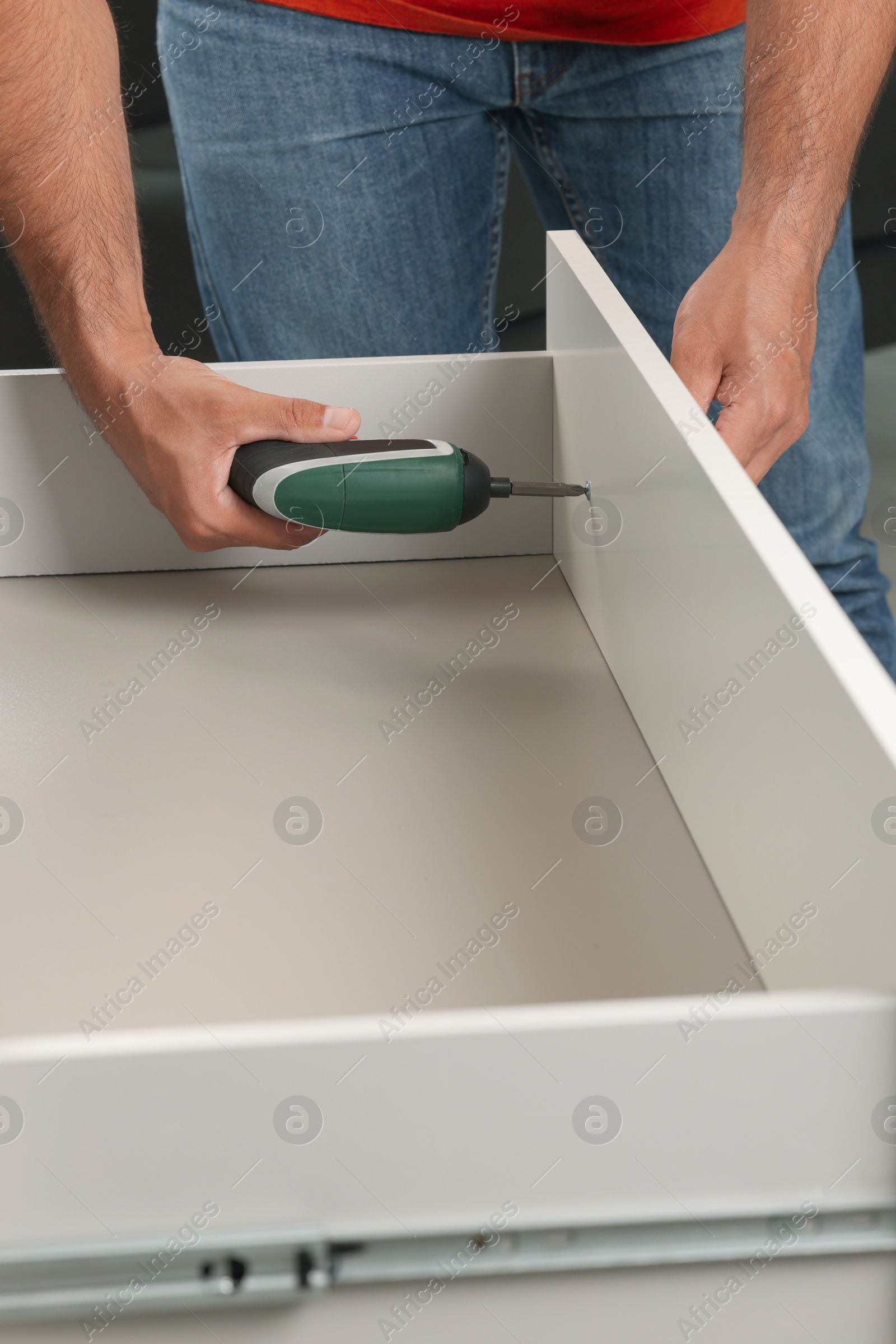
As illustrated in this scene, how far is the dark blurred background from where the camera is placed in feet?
7.68

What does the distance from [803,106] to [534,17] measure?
12.8 inches

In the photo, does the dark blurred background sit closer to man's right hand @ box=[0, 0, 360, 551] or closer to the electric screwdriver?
man's right hand @ box=[0, 0, 360, 551]

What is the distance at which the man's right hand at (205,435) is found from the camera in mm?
818

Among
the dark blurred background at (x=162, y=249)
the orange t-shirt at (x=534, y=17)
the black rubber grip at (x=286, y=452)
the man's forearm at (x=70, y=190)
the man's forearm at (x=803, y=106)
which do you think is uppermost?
the dark blurred background at (x=162, y=249)

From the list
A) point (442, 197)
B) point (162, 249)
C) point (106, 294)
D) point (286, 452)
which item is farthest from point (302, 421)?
point (162, 249)

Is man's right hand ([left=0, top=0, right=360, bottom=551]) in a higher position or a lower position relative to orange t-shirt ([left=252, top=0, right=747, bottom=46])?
lower

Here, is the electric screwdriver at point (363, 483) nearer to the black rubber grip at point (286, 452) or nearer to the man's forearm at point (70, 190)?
the black rubber grip at point (286, 452)

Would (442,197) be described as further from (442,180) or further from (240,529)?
(240,529)

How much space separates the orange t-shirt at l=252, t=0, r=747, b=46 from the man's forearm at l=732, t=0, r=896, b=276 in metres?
0.18

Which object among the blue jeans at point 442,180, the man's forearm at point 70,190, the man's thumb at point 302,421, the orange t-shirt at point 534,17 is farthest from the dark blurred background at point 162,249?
the man's thumb at point 302,421

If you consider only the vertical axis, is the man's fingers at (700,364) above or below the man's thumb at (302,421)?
below

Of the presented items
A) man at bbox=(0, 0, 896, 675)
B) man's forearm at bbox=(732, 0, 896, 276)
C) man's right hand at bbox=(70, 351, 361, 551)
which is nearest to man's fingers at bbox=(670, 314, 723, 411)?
man at bbox=(0, 0, 896, 675)

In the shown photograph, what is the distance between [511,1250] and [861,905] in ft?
0.57

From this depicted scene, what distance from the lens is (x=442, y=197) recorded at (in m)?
1.20
